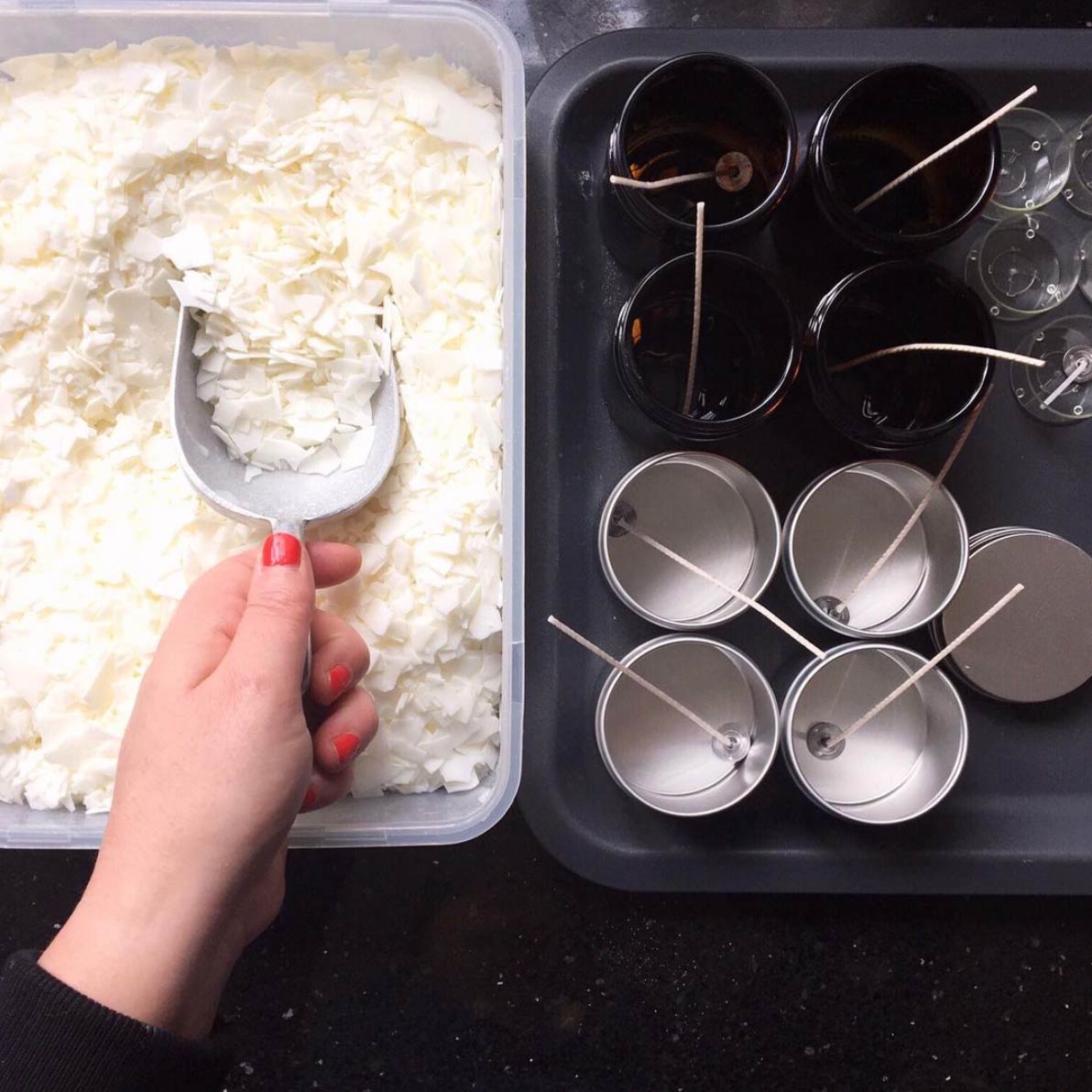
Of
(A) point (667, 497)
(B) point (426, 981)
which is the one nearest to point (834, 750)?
(A) point (667, 497)

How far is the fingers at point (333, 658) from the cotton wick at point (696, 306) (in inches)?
11.3

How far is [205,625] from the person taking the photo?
52 cm

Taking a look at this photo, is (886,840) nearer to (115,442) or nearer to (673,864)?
(673,864)

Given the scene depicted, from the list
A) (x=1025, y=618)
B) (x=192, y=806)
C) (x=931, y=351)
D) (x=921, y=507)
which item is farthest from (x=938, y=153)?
(x=192, y=806)

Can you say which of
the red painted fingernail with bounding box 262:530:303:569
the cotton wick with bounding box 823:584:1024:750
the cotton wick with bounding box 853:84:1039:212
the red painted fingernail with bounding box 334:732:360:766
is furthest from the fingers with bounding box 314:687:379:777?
the cotton wick with bounding box 853:84:1039:212

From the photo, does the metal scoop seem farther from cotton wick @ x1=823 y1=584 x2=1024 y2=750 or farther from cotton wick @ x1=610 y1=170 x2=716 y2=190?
cotton wick @ x1=823 y1=584 x2=1024 y2=750

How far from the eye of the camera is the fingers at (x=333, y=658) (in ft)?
1.86

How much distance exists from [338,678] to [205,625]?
92mm

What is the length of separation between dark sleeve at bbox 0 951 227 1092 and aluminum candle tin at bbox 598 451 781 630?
0.40 meters

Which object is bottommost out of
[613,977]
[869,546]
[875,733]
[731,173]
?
[613,977]

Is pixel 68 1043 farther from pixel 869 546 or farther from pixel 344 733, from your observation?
pixel 869 546

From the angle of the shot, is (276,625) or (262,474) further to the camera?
(262,474)

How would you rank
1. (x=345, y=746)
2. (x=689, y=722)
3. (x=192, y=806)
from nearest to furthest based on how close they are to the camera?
(x=192, y=806) < (x=345, y=746) < (x=689, y=722)

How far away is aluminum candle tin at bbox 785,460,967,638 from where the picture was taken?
68 centimetres
